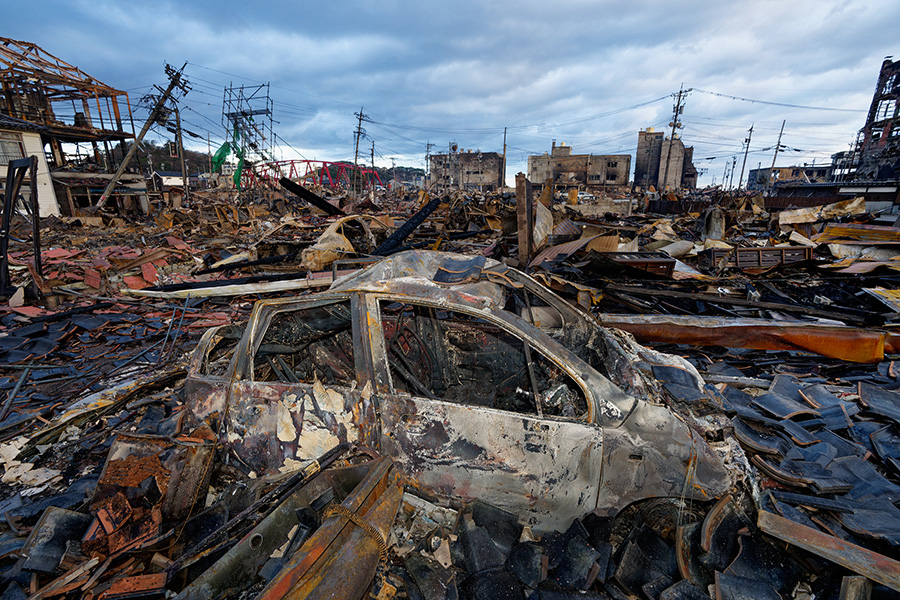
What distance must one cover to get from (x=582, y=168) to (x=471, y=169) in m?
17.0

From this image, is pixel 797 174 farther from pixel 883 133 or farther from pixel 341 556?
pixel 341 556

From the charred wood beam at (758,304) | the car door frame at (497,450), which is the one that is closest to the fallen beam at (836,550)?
the car door frame at (497,450)

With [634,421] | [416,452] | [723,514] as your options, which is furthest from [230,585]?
[723,514]

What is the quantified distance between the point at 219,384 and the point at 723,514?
321cm

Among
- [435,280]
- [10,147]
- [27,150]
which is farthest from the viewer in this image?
[27,150]

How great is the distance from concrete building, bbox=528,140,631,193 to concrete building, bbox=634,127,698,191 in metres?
3.99

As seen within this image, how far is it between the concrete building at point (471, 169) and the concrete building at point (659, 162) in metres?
20.0

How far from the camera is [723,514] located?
2189 millimetres

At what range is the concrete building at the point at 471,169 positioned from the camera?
196 ft

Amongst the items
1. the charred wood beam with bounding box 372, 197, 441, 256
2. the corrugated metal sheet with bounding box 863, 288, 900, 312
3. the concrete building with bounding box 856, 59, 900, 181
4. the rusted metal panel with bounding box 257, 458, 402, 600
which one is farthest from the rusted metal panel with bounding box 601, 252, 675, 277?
the concrete building with bounding box 856, 59, 900, 181

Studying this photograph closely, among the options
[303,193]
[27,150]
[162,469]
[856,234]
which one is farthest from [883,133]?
[27,150]

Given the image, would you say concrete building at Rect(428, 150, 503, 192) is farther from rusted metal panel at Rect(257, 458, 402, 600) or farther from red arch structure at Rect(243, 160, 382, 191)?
rusted metal panel at Rect(257, 458, 402, 600)

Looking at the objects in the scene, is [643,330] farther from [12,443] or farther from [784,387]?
[12,443]

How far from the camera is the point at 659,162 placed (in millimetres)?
53031
